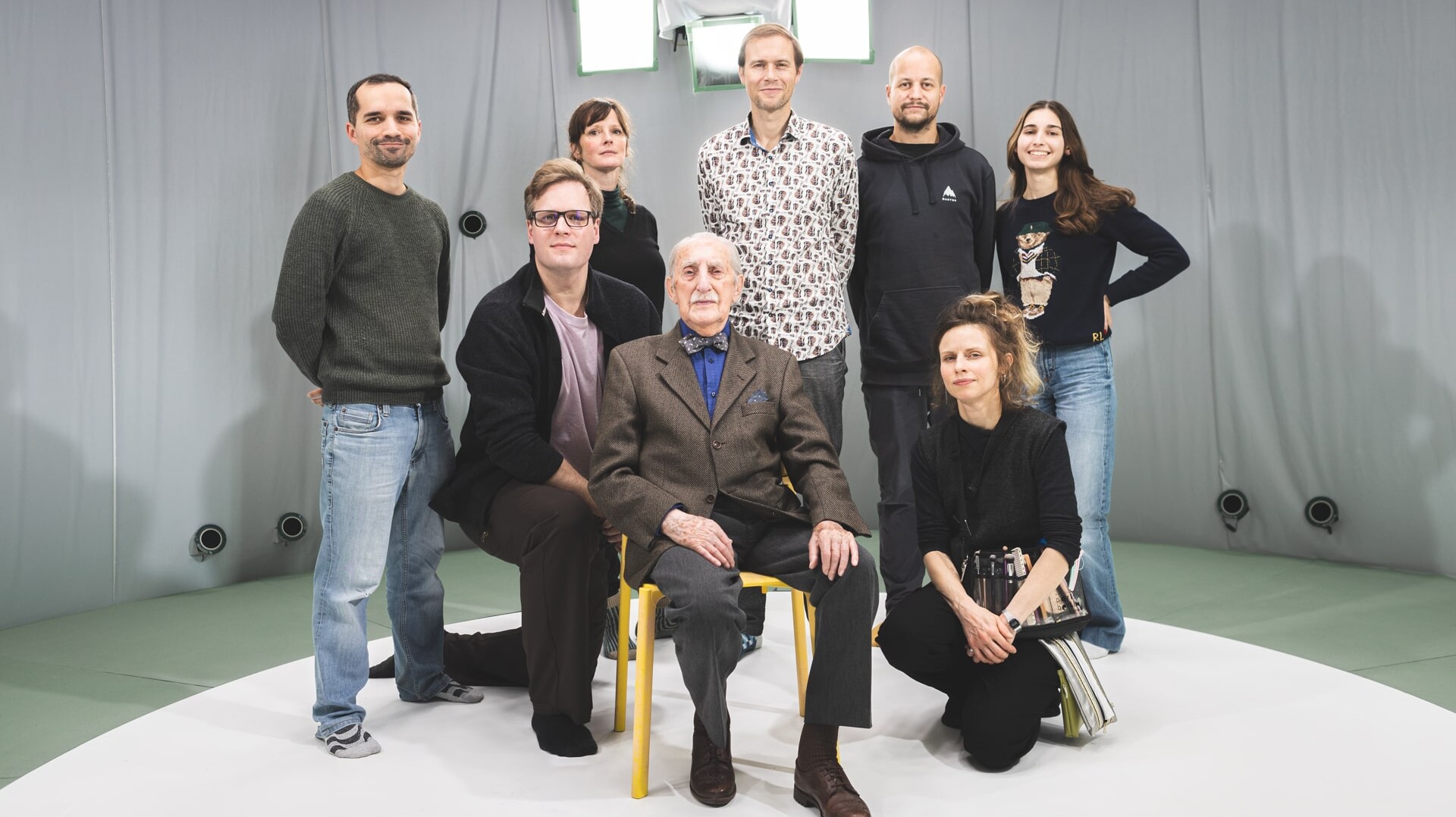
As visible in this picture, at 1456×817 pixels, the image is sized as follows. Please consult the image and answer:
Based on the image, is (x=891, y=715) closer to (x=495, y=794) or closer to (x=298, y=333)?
(x=495, y=794)

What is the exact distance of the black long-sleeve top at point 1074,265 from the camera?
2939 mm

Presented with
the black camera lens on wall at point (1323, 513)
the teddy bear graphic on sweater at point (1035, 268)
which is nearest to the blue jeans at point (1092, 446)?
the teddy bear graphic on sweater at point (1035, 268)

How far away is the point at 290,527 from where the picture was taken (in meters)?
4.48

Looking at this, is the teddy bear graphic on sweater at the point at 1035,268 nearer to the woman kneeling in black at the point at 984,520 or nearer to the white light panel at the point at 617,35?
the woman kneeling in black at the point at 984,520

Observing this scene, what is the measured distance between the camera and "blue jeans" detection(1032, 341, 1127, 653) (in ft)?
9.66

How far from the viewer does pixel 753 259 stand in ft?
9.33

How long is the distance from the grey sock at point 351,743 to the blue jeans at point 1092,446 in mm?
1904

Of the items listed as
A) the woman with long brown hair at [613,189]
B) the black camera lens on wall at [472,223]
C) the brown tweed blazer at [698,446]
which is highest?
the black camera lens on wall at [472,223]

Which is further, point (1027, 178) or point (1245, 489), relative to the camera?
point (1245, 489)

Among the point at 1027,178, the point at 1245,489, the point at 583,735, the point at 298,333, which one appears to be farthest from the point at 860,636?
the point at 1245,489

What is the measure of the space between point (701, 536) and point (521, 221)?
3.22 metres

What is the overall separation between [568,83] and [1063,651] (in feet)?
12.2

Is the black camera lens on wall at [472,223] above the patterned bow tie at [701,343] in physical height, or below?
above

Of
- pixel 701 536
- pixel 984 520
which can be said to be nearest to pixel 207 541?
pixel 701 536
